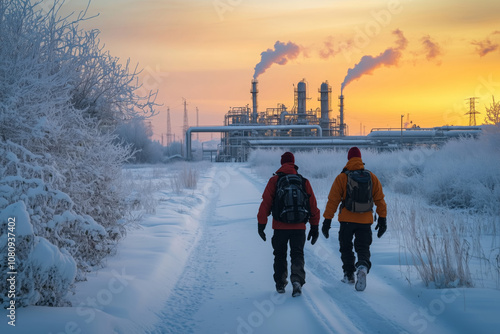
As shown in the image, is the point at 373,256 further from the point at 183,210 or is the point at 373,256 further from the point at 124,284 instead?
the point at 183,210

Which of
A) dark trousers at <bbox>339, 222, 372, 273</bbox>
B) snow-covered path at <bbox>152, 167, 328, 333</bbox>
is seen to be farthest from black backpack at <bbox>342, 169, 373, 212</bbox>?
snow-covered path at <bbox>152, 167, 328, 333</bbox>

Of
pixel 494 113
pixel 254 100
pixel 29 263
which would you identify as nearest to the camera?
pixel 29 263

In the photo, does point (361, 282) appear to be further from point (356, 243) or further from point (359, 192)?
point (359, 192)

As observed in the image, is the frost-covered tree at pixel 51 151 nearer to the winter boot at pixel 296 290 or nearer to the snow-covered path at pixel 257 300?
the snow-covered path at pixel 257 300

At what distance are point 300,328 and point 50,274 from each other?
2.58m

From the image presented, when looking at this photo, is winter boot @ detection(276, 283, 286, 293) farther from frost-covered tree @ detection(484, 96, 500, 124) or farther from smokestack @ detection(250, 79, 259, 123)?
smokestack @ detection(250, 79, 259, 123)

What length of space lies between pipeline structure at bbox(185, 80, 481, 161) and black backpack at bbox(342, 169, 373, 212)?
36.5 metres

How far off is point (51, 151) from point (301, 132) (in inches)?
2001

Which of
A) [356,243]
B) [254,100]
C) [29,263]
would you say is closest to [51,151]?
[29,263]

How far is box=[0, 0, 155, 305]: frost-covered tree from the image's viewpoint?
4.17 meters

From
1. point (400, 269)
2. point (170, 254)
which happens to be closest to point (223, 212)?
point (170, 254)

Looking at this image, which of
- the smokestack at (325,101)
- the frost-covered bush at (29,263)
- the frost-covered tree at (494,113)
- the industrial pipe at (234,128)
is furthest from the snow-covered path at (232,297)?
the smokestack at (325,101)

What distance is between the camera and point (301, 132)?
180 feet

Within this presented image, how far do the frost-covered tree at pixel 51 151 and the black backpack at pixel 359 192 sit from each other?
325cm
